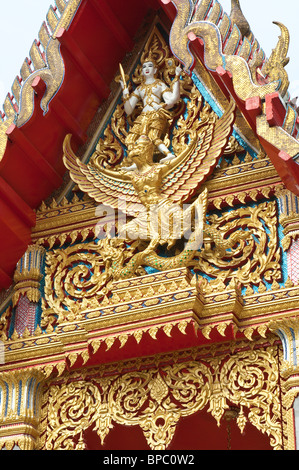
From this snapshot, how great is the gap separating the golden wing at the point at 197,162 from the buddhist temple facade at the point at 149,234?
14mm

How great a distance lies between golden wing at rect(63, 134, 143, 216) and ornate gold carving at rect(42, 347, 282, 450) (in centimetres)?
140

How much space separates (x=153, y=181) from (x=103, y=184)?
1.68ft

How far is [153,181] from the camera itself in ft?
33.0

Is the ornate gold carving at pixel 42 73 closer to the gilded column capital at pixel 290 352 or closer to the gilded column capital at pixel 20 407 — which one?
the gilded column capital at pixel 20 407

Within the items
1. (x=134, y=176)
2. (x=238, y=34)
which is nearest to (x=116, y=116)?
(x=134, y=176)

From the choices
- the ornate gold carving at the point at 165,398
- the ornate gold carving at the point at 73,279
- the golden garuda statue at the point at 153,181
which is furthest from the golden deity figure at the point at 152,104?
the ornate gold carving at the point at 165,398

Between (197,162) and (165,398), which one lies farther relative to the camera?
Answer: (197,162)

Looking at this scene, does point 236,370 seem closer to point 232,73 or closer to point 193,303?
point 193,303

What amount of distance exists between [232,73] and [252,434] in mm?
3103

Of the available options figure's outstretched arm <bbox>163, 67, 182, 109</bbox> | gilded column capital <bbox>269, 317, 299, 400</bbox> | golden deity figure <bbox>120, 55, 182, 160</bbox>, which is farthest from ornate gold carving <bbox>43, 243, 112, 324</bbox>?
gilded column capital <bbox>269, 317, 299, 400</bbox>

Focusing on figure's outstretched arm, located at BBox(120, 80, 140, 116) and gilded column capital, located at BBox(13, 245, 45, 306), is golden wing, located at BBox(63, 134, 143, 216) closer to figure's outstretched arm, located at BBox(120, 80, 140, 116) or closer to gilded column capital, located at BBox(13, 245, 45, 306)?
figure's outstretched arm, located at BBox(120, 80, 140, 116)

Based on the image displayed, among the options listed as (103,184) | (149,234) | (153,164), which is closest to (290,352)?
(149,234)

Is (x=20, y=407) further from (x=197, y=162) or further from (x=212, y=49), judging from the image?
(x=212, y=49)

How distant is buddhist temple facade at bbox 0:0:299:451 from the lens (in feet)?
30.3
